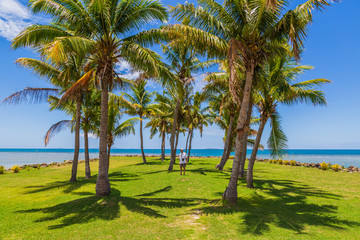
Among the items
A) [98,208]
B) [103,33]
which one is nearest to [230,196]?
[98,208]

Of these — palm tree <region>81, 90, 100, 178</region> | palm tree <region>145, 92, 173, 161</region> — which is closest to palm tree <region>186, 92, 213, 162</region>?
palm tree <region>145, 92, 173, 161</region>

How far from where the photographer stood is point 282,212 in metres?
6.79

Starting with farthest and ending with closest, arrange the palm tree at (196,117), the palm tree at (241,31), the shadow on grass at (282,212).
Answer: the palm tree at (196,117), the palm tree at (241,31), the shadow on grass at (282,212)

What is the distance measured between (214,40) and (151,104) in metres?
19.3

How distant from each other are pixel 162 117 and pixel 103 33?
22087 mm

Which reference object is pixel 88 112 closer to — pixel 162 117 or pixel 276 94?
pixel 276 94

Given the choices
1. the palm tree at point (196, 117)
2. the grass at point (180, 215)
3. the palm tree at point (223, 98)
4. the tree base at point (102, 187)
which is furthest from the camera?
the palm tree at point (196, 117)

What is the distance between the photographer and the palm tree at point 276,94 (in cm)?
992

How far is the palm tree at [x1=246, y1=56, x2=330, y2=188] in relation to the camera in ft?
32.6

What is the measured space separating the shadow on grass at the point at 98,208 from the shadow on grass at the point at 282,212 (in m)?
1.52

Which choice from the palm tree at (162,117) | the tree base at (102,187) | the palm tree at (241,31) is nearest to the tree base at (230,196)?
the palm tree at (241,31)

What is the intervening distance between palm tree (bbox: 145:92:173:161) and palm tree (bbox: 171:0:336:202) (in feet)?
49.9

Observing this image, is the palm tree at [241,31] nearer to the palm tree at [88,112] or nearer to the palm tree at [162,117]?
the palm tree at [88,112]

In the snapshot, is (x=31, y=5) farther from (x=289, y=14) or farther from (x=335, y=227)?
(x=335, y=227)
